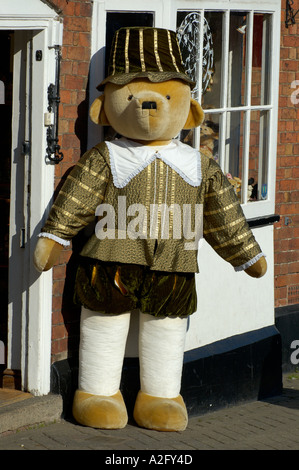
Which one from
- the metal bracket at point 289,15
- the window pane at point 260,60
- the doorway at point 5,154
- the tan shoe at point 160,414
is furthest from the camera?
the metal bracket at point 289,15

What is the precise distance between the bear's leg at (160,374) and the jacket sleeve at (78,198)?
2.30 ft

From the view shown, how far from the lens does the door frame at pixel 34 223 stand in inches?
229

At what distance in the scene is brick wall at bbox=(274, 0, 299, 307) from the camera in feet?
25.1

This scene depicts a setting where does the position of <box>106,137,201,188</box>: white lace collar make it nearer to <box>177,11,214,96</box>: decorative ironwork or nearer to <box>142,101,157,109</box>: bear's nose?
<box>142,101,157,109</box>: bear's nose

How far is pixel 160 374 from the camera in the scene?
6.10 m

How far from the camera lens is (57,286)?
6.06 meters

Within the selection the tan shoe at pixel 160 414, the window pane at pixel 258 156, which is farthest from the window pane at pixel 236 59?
the tan shoe at pixel 160 414

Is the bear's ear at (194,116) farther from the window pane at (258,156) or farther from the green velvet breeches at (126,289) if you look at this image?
the window pane at (258,156)

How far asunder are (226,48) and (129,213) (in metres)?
1.56

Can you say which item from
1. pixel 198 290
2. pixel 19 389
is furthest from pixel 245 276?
pixel 19 389

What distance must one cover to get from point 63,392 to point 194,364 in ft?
3.10

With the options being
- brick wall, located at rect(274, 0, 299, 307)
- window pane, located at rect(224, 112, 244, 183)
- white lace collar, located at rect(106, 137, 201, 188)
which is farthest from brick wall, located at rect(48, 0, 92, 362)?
brick wall, located at rect(274, 0, 299, 307)

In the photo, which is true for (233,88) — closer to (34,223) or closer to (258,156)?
(258,156)

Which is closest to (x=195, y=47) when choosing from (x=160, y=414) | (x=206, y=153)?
(x=206, y=153)
